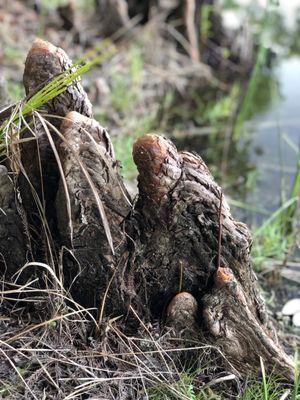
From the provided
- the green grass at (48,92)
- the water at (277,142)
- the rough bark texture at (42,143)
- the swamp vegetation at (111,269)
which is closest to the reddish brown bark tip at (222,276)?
the swamp vegetation at (111,269)

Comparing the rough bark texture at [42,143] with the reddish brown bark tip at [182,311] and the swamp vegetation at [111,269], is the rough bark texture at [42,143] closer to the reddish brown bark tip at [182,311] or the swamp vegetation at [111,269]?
the swamp vegetation at [111,269]

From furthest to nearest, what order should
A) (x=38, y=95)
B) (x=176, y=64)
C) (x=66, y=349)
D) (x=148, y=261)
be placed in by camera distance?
1. (x=176, y=64)
2. (x=148, y=261)
3. (x=66, y=349)
4. (x=38, y=95)

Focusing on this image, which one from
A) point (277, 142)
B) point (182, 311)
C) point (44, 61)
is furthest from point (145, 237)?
point (277, 142)

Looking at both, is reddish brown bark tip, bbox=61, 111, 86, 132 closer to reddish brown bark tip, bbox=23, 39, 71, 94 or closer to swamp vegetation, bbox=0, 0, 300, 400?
swamp vegetation, bbox=0, 0, 300, 400

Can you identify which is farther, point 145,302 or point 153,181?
point 145,302

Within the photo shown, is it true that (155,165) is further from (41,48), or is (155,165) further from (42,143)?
(41,48)

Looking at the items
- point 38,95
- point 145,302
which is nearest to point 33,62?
point 38,95

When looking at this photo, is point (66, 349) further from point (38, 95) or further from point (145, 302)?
point (38, 95)

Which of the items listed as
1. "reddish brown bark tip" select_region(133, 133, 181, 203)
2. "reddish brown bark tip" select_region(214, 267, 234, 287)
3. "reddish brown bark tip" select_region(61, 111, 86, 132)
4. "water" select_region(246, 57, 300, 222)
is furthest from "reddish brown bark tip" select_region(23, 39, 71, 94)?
"water" select_region(246, 57, 300, 222)
